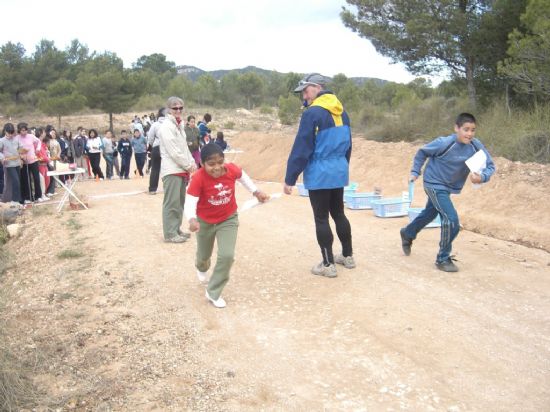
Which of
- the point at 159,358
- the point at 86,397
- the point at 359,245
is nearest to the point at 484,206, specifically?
the point at 359,245

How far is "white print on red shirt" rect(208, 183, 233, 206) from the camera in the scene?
16.1ft

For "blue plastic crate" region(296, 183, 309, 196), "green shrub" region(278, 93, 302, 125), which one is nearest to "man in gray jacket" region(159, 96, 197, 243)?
"blue plastic crate" region(296, 183, 309, 196)

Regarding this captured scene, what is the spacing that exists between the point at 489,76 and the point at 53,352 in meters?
14.3

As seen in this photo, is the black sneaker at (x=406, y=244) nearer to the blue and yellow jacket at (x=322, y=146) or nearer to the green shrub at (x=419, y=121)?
the blue and yellow jacket at (x=322, y=146)

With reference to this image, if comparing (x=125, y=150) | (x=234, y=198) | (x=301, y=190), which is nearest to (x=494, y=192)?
(x=301, y=190)

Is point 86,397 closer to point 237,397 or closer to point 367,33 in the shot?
point 237,397

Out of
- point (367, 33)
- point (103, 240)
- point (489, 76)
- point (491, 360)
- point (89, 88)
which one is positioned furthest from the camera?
point (89, 88)

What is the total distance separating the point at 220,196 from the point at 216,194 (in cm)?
4

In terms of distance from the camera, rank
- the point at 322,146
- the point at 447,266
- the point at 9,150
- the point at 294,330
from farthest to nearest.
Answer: the point at 9,150, the point at 447,266, the point at 322,146, the point at 294,330

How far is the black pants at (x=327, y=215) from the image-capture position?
18.0 ft

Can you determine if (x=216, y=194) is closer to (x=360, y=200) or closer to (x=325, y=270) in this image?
(x=325, y=270)

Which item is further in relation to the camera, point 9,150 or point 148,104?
point 148,104

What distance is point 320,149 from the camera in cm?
535

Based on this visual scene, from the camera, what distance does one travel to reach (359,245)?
7.09m
